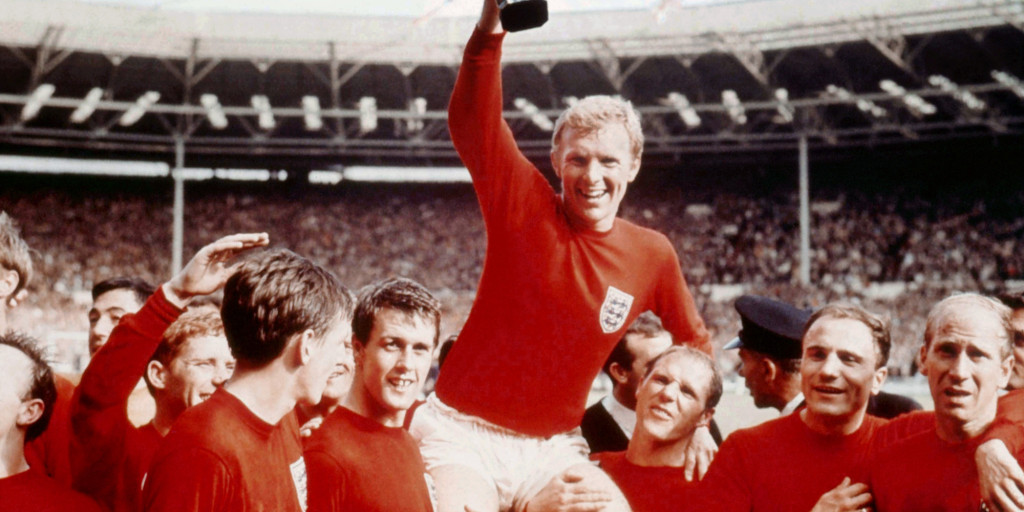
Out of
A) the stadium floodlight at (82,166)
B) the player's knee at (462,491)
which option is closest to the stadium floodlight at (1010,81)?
the player's knee at (462,491)

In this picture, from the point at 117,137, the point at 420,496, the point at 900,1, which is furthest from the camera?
the point at 117,137

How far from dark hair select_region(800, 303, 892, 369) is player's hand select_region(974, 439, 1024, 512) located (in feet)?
2.34

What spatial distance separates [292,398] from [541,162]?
22092 mm

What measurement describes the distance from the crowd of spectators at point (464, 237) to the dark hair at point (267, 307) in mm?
18842

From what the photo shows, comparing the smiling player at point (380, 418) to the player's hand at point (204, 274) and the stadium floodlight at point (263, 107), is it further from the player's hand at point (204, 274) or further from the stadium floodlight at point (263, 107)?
the stadium floodlight at point (263, 107)

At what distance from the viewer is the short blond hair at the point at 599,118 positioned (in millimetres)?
3074

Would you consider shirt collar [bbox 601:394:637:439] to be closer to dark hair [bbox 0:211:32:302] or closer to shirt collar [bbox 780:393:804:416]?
shirt collar [bbox 780:393:804:416]

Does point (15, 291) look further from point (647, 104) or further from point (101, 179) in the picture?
point (101, 179)

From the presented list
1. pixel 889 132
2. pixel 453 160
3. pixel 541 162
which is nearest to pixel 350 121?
pixel 453 160

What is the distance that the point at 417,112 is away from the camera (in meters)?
22.9

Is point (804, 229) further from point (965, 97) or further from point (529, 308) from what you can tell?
point (529, 308)

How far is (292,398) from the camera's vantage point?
2354 mm

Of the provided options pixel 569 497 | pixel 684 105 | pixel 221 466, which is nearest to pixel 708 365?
pixel 569 497

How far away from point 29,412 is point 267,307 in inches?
34.4
